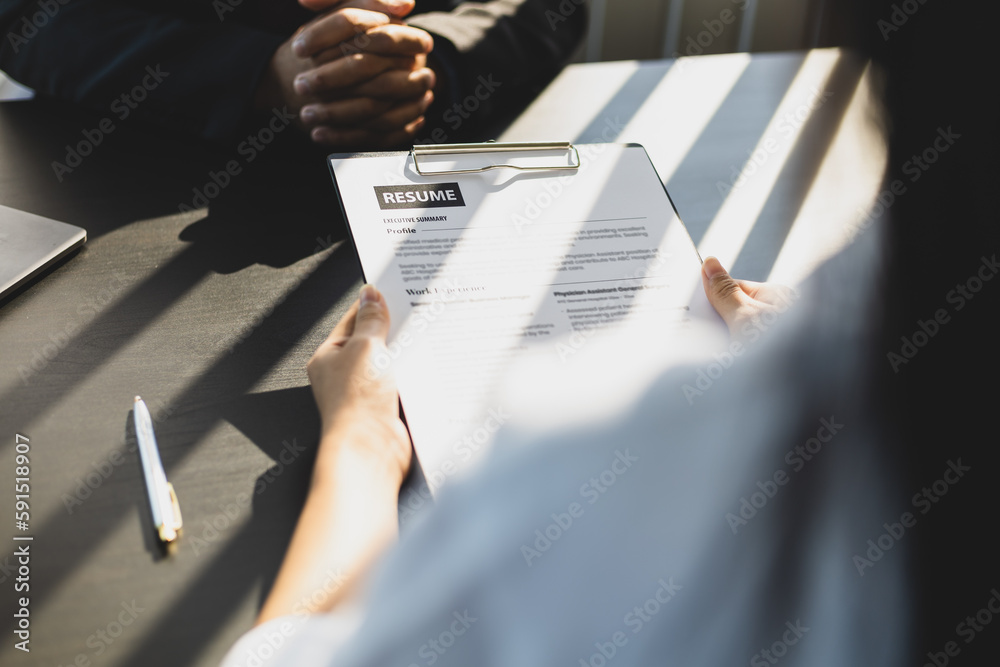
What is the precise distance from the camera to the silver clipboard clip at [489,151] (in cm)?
79

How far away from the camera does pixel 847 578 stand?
36cm

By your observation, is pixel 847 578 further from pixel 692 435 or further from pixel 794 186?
pixel 794 186

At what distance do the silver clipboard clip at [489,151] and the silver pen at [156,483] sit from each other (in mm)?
367

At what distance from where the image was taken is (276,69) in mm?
989

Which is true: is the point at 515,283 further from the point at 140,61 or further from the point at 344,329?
the point at 140,61

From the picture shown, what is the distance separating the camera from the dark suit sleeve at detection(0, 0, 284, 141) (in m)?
0.95
